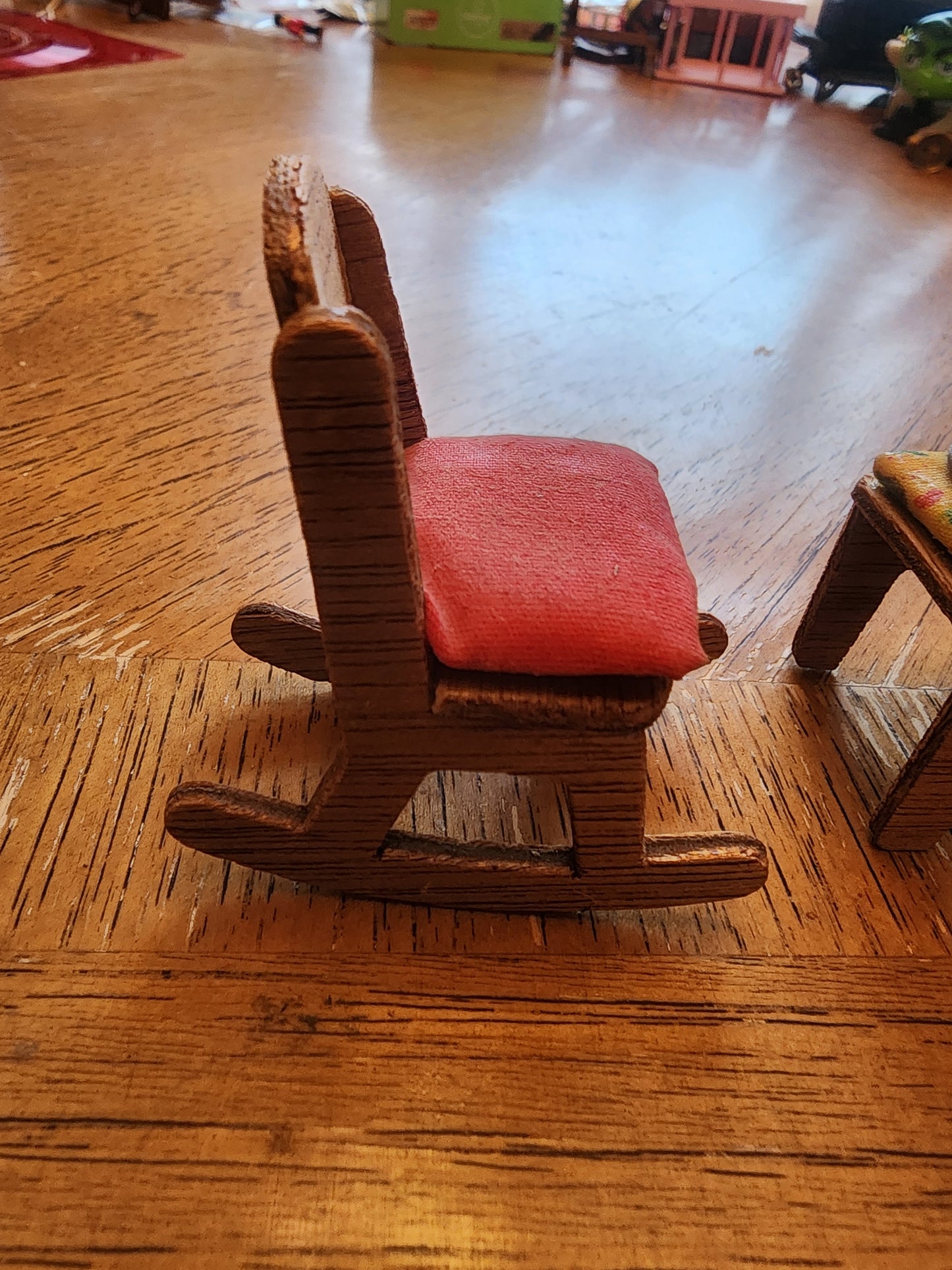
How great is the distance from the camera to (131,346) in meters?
1.50

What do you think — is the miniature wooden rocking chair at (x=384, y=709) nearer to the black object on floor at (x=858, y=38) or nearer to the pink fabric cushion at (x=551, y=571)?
the pink fabric cushion at (x=551, y=571)

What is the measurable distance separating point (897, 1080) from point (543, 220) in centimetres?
196


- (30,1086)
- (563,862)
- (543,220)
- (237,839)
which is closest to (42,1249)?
(30,1086)

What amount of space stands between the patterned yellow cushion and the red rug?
103 inches

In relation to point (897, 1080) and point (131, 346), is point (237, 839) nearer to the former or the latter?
point (897, 1080)

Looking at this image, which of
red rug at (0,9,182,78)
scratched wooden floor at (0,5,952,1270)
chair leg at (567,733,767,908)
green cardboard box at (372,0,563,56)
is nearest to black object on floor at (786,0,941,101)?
green cardboard box at (372,0,563,56)

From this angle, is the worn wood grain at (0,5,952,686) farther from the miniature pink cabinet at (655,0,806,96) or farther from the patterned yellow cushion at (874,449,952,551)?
the miniature pink cabinet at (655,0,806,96)

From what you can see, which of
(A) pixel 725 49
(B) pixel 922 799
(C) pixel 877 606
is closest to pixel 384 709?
(B) pixel 922 799

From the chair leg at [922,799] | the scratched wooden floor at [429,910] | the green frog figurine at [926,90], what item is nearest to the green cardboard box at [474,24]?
the green frog figurine at [926,90]

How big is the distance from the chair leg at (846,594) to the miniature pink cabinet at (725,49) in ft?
9.75

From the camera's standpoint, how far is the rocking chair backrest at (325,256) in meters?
0.50

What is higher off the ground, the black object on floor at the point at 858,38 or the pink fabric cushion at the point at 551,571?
the pink fabric cushion at the point at 551,571

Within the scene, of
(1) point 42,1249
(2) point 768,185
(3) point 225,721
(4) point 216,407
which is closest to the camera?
(1) point 42,1249

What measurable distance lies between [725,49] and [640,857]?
3513 millimetres
